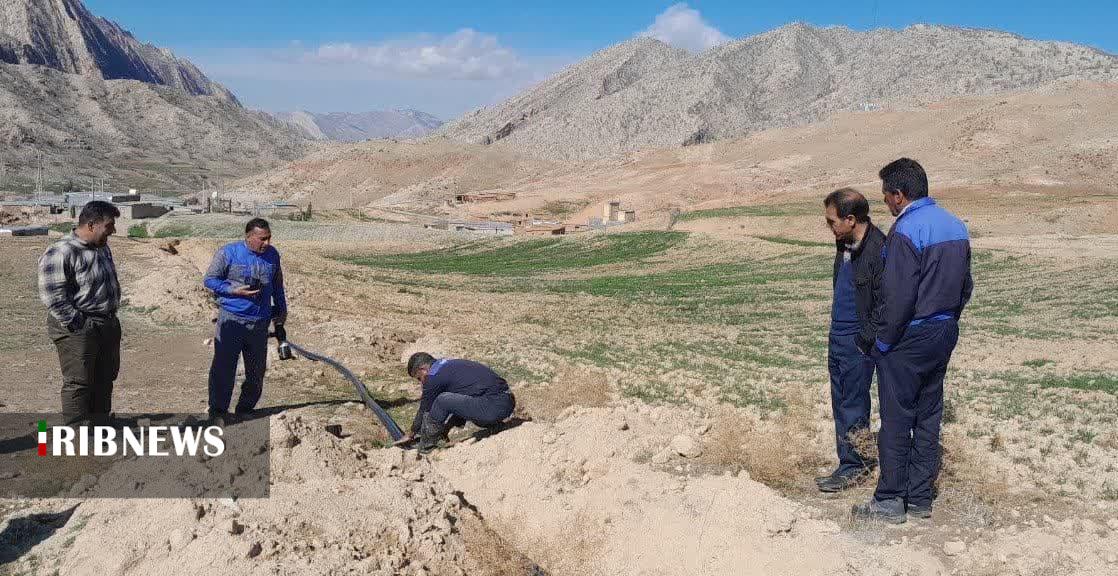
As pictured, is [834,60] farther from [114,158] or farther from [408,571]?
[408,571]

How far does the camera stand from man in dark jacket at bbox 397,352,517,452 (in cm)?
733

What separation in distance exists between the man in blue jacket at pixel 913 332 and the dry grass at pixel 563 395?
381cm

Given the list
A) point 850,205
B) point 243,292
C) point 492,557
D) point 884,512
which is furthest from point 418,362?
point 884,512

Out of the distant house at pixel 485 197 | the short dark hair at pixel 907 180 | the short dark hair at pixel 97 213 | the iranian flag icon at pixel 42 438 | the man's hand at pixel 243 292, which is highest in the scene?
the distant house at pixel 485 197

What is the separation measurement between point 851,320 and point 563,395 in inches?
163

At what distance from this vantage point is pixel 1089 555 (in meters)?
4.55

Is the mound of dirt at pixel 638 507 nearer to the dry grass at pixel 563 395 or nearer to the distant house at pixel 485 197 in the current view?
the dry grass at pixel 563 395

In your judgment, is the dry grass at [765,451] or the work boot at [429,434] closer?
the dry grass at [765,451]

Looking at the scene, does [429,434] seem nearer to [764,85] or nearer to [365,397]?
[365,397]

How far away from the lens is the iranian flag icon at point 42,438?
6.55m

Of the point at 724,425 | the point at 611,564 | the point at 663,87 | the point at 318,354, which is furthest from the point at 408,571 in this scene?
the point at 663,87

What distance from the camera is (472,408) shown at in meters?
7.34

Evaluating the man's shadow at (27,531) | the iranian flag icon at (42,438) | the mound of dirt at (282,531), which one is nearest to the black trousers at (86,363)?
the iranian flag icon at (42,438)

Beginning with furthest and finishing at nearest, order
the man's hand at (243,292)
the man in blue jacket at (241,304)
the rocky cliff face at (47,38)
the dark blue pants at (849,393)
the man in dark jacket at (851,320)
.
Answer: the rocky cliff face at (47,38)
the man in blue jacket at (241,304)
the man's hand at (243,292)
the dark blue pants at (849,393)
the man in dark jacket at (851,320)
